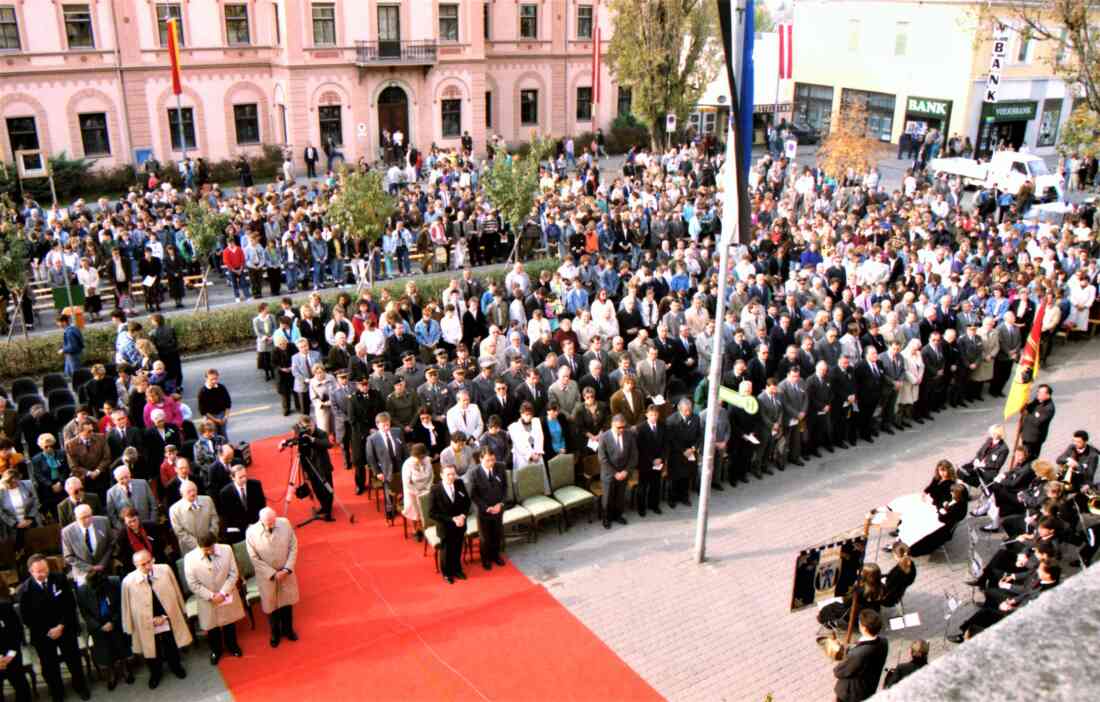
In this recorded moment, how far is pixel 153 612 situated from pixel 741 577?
22.5ft

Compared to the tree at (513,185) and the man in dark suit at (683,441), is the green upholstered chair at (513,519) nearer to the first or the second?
the man in dark suit at (683,441)

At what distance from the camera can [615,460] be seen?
12.4 meters

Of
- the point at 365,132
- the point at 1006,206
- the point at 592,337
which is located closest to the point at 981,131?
the point at 1006,206

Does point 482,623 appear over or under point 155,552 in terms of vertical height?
under

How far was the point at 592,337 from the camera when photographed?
1600 cm

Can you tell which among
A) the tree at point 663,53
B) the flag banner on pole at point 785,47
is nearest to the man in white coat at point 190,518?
the flag banner on pole at point 785,47

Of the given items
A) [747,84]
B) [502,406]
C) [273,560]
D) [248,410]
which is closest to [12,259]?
[248,410]

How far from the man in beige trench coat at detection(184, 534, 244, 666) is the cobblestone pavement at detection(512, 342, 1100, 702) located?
3.70m

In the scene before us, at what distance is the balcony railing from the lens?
38688 millimetres

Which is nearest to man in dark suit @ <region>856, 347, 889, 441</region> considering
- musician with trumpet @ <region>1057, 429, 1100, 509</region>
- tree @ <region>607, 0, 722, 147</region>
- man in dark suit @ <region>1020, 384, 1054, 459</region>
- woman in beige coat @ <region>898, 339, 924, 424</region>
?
woman in beige coat @ <region>898, 339, 924, 424</region>

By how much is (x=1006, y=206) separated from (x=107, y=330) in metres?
27.3

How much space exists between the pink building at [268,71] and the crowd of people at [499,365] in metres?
11.7

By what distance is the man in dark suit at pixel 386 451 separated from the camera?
12.2 meters

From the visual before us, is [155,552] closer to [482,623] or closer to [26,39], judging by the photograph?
[482,623]
